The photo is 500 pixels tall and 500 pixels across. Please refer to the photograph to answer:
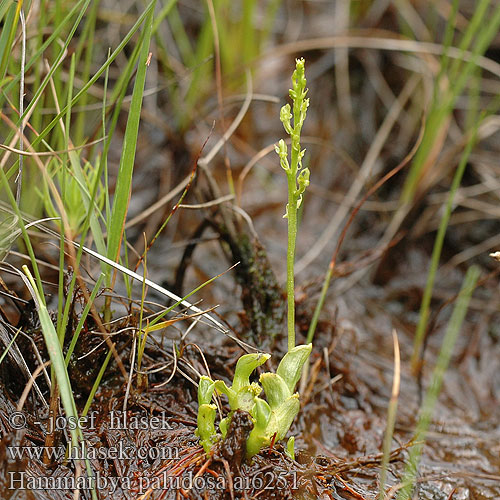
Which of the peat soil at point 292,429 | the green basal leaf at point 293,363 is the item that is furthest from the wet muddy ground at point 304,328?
the green basal leaf at point 293,363

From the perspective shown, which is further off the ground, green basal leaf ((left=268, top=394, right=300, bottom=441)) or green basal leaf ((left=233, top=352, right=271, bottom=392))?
green basal leaf ((left=233, top=352, right=271, bottom=392))

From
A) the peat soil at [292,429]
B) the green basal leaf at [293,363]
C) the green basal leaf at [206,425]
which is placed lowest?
the peat soil at [292,429]

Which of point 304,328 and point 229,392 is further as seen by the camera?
point 304,328

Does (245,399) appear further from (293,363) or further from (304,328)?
(304,328)

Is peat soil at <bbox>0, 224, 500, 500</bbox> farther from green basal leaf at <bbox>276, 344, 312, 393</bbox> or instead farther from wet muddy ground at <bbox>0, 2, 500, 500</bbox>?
green basal leaf at <bbox>276, 344, 312, 393</bbox>

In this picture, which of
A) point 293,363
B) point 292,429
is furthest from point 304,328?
point 293,363

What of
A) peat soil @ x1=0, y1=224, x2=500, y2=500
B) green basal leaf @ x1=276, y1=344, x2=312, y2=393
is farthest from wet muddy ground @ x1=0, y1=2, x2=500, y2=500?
green basal leaf @ x1=276, y1=344, x2=312, y2=393

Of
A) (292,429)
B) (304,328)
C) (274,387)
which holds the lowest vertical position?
(292,429)

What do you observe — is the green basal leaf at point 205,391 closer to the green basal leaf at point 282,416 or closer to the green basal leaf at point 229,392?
the green basal leaf at point 229,392
